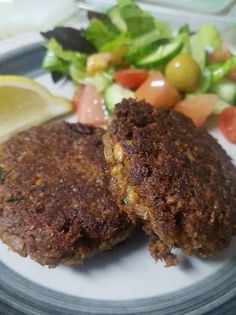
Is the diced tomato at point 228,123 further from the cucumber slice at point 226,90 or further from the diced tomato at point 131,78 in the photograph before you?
the diced tomato at point 131,78

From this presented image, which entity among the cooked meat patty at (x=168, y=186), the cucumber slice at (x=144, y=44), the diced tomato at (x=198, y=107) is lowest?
the diced tomato at (x=198, y=107)

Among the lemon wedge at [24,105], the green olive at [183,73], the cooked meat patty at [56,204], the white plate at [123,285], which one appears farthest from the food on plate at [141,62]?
the white plate at [123,285]

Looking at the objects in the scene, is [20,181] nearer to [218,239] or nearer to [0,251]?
[0,251]

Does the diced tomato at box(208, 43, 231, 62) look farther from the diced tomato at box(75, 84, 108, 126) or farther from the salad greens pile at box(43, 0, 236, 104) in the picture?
the diced tomato at box(75, 84, 108, 126)

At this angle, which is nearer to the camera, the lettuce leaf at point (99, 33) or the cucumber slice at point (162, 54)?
the cucumber slice at point (162, 54)

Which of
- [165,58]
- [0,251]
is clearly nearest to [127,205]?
[0,251]

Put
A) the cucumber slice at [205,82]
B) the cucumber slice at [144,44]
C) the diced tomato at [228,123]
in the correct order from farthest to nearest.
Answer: the cucumber slice at [144,44] → the cucumber slice at [205,82] → the diced tomato at [228,123]

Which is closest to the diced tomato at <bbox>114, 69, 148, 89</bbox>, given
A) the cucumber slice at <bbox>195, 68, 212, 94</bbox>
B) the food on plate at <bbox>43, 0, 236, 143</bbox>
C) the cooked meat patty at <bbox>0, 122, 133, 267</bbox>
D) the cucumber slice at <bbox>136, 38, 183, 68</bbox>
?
the food on plate at <bbox>43, 0, 236, 143</bbox>
